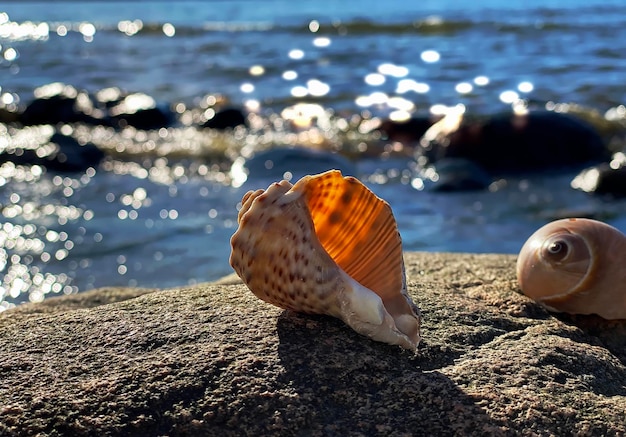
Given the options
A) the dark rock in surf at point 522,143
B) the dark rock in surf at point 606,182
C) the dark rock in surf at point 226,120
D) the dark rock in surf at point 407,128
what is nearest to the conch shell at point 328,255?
the dark rock in surf at point 606,182

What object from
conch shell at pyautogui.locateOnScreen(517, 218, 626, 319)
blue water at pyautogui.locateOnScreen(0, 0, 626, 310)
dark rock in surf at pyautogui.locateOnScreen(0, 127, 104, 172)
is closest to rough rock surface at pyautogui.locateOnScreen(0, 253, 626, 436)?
conch shell at pyautogui.locateOnScreen(517, 218, 626, 319)

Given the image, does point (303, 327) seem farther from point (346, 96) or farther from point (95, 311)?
point (346, 96)

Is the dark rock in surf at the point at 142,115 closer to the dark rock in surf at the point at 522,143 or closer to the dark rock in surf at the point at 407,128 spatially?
the dark rock in surf at the point at 407,128

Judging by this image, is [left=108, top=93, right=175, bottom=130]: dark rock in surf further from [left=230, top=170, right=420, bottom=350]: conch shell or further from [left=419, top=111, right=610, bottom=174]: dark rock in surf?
[left=230, top=170, right=420, bottom=350]: conch shell

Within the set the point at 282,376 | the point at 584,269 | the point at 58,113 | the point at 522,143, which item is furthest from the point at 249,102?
the point at 282,376

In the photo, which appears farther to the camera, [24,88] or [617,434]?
[24,88]

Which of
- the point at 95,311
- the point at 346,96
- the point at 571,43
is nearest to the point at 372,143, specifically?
the point at 346,96
